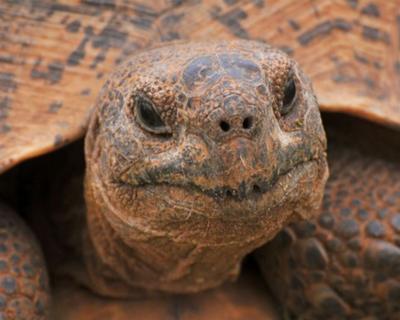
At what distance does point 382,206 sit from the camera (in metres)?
3.18

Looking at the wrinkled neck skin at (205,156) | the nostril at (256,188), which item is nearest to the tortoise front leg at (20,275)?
the wrinkled neck skin at (205,156)

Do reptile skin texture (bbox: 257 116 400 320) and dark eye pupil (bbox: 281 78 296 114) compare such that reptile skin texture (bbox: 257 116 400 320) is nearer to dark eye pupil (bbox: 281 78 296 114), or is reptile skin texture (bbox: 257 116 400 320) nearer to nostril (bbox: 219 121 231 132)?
dark eye pupil (bbox: 281 78 296 114)

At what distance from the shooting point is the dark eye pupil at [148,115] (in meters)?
2.41

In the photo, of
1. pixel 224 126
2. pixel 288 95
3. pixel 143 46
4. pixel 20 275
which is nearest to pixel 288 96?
pixel 288 95

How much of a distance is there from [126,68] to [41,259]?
861 millimetres

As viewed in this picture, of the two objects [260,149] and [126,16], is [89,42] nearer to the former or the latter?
[126,16]

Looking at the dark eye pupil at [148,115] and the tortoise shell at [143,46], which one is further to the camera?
the tortoise shell at [143,46]

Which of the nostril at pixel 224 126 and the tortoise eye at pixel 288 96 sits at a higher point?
the nostril at pixel 224 126

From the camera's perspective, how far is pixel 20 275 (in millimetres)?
2965

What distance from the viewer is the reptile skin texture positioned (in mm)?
3111

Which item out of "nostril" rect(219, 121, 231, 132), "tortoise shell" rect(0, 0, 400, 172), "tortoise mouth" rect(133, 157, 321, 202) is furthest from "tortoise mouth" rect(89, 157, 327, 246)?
"tortoise shell" rect(0, 0, 400, 172)

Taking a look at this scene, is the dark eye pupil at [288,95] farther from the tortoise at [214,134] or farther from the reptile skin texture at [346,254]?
the reptile skin texture at [346,254]

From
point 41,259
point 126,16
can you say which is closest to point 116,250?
point 41,259

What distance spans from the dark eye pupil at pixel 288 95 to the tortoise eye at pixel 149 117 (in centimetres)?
37
